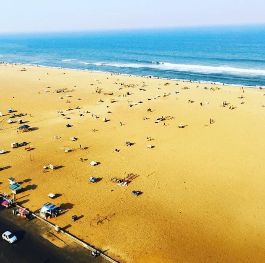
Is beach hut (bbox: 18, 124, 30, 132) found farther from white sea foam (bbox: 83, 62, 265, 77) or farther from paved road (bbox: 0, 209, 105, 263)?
white sea foam (bbox: 83, 62, 265, 77)

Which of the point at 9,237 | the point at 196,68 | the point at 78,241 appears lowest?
the point at 78,241

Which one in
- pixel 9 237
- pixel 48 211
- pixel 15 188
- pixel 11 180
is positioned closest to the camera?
pixel 9 237

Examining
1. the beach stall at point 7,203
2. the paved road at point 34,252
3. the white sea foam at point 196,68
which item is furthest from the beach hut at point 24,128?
the white sea foam at point 196,68

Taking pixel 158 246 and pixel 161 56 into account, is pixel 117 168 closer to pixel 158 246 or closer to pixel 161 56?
pixel 158 246

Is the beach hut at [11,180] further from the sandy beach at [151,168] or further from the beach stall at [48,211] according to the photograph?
the beach stall at [48,211]

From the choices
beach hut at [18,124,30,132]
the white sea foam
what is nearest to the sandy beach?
beach hut at [18,124,30,132]

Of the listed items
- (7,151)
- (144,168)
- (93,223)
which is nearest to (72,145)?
(7,151)

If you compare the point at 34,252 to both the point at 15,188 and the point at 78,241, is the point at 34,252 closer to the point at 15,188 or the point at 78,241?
the point at 78,241

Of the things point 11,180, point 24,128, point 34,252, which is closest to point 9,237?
point 34,252
